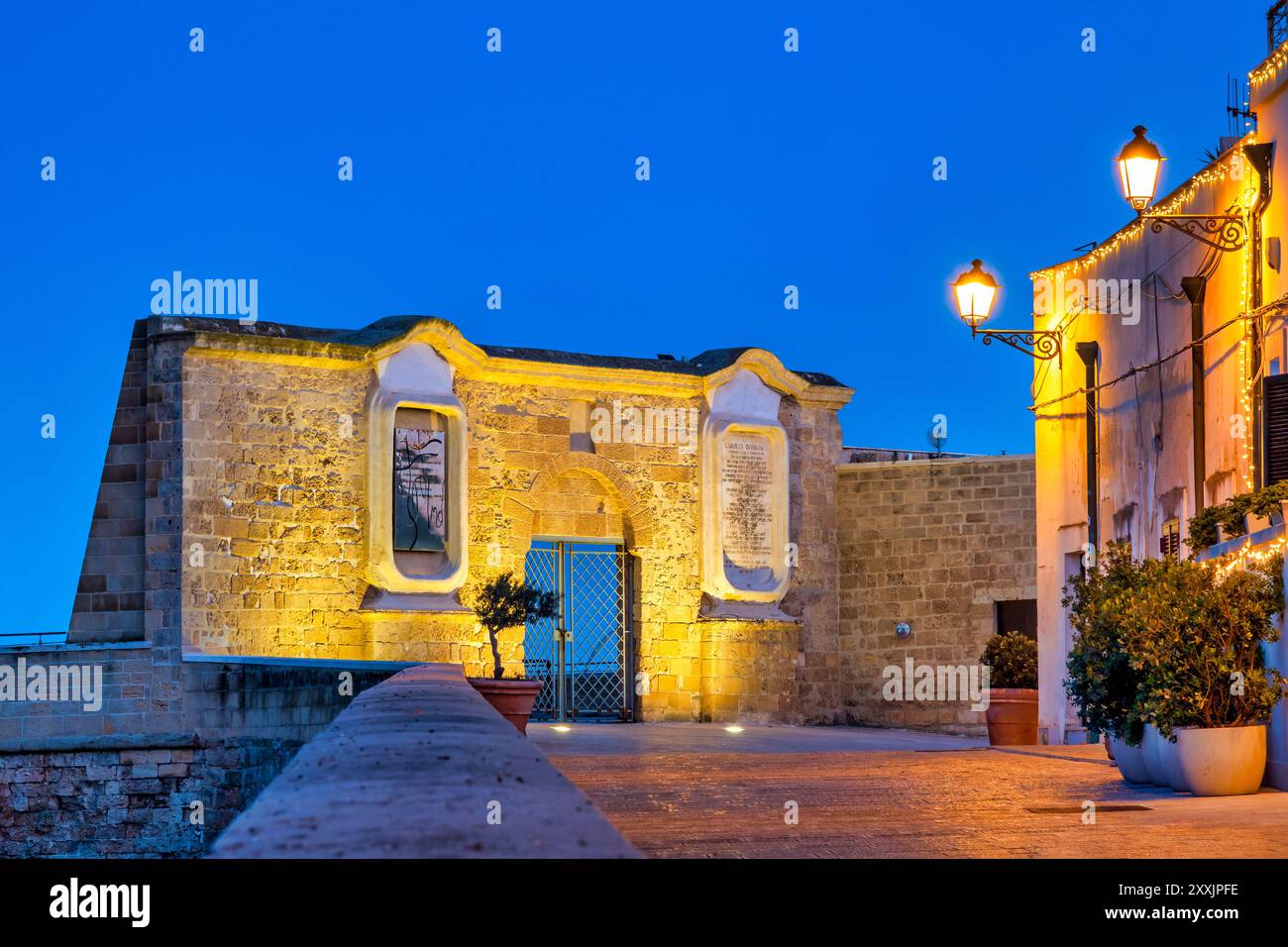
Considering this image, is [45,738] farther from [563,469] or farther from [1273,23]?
[1273,23]

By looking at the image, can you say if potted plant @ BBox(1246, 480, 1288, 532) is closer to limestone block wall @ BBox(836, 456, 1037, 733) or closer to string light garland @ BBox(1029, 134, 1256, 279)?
string light garland @ BBox(1029, 134, 1256, 279)

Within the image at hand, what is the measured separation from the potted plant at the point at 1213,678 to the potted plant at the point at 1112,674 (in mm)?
245

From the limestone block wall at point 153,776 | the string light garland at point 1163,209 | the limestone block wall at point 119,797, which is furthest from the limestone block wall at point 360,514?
the string light garland at point 1163,209

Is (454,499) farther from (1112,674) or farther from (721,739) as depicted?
(1112,674)

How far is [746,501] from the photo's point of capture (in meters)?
23.6

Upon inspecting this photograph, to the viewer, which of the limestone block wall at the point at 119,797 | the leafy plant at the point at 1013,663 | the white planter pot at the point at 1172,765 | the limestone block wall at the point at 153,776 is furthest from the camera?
the leafy plant at the point at 1013,663

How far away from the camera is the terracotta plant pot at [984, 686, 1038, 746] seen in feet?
58.5

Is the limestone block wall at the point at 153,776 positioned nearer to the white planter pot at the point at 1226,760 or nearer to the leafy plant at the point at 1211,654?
the leafy plant at the point at 1211,654

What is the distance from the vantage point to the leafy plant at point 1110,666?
34.8 feet

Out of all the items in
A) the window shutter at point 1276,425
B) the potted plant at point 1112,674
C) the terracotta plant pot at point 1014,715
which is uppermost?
the window shutter at point 1276,425
